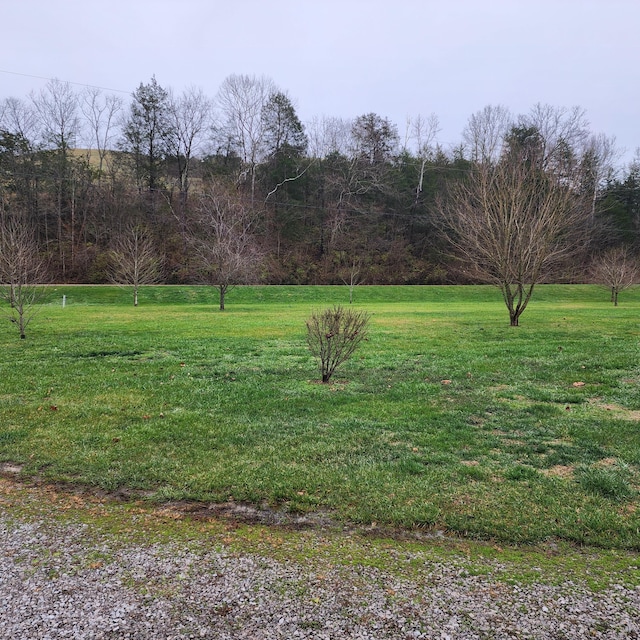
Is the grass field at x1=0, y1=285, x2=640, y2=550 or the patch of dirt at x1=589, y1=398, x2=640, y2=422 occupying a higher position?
the patch of dirt at x1=589, y1=398, x2=640, y2=422

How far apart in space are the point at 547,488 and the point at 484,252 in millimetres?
13127

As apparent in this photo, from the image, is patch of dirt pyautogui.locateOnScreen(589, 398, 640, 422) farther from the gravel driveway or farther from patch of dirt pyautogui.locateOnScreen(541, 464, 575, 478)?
the gravel driveway

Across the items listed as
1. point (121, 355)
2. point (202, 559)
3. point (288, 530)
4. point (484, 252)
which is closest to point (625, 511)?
point (288, 530)

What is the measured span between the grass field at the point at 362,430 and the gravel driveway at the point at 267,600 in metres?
0.63

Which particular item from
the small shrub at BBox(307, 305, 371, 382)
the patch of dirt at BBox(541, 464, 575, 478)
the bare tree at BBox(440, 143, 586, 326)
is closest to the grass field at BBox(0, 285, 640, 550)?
the patch of dirt at BBox(541, 464, 575, 478)

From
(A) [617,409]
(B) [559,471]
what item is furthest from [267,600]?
(A) [617,409]

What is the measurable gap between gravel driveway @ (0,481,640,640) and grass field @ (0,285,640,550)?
0.63 m

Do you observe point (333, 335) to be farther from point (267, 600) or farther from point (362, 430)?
point (267, 600)

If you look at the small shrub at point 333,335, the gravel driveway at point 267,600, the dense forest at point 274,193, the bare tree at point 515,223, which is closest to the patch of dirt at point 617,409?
the small shrub at point 333,335

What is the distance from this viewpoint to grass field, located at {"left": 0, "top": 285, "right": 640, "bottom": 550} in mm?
3420

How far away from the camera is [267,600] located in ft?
7.66

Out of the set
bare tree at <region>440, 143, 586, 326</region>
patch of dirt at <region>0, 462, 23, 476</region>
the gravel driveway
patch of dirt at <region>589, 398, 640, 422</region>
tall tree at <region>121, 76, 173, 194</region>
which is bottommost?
patch of dirt at <region>0, 462, 23, 476</region>

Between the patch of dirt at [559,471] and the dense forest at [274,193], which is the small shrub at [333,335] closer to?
the patch of dirt at [559,471]

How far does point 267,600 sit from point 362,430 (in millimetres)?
2921
